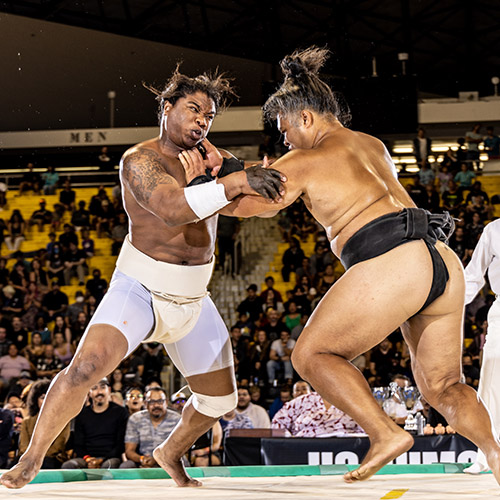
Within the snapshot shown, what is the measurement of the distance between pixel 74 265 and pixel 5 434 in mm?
7169

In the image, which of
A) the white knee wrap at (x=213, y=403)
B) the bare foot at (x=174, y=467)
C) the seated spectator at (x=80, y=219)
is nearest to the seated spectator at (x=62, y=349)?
the seated spectator at (x=80, y=219)

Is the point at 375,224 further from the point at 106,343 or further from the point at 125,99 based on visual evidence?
the point at 125,99

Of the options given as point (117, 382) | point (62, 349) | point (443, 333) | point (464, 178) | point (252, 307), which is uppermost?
point (464, 178)

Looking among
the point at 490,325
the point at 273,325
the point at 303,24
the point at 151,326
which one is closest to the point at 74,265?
the point at 273,325

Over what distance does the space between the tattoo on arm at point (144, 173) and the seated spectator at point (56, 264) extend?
995 cm

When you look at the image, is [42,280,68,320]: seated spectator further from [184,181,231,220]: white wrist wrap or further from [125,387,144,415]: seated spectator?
[184,181,231,220]: white wrist wrap

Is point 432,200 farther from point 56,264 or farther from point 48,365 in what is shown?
point 48,365

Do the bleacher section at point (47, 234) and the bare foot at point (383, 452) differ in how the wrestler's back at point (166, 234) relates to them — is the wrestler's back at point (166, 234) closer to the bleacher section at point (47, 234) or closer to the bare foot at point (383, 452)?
the bare foot at point (383, 452)

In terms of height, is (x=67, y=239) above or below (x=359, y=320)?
above

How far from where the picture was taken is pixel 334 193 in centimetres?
273

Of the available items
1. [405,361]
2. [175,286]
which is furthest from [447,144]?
[175,286]

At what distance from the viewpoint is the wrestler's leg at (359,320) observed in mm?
2618

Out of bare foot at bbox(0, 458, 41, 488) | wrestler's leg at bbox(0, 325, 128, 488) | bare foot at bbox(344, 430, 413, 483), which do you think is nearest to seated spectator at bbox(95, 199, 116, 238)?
wrestler's leg at bbox(0, 325, 128, 488)

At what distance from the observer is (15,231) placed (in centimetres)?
1439
